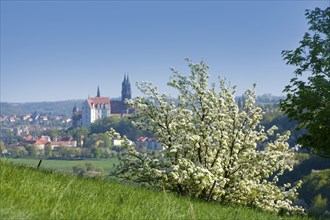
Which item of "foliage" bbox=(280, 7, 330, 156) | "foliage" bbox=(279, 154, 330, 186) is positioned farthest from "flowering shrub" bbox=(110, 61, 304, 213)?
"foliage" bbox=(279, 154, 330, 186)

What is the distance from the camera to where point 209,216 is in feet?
21.3

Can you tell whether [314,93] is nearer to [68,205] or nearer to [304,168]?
[68,205]

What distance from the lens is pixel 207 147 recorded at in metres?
16.3

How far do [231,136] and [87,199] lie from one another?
36.5ft

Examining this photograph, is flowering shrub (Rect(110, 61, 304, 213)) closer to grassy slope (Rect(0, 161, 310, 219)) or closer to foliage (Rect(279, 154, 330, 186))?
grassy slope (Rect(0, 161, 310, 219))

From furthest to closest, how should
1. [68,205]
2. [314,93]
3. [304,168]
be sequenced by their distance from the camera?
[304,168] < [314,93] < [68,205]

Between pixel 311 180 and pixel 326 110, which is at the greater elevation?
pixel 326 110

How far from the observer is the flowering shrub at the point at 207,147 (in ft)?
52.7

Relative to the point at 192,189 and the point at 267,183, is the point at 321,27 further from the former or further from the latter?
the point at 192,189

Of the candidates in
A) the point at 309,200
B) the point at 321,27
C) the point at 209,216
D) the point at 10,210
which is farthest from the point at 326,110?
the point at 309,200

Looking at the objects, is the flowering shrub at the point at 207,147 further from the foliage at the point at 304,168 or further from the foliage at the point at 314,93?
the foliage at the point at 304,168

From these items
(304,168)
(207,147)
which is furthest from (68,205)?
(304,168)

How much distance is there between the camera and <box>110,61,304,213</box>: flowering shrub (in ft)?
52.7

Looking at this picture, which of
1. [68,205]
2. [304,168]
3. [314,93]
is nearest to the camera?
[68,205]
